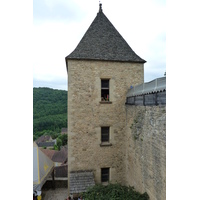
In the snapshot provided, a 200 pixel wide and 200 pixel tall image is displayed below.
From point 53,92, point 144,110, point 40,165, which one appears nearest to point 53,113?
point 53,92

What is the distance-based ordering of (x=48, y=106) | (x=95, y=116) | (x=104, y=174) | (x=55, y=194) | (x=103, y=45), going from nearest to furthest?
(x=95, y=116), (x=104, y=174), (x=103, y=45), (x=55, y=194), (x=48, y=106)

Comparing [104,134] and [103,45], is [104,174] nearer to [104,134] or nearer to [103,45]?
[104,134]

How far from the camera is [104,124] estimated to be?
353 inches

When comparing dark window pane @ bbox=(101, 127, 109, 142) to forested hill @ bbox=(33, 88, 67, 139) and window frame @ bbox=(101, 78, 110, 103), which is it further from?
forested hill @ bbox=(33, 88, 67, 139)

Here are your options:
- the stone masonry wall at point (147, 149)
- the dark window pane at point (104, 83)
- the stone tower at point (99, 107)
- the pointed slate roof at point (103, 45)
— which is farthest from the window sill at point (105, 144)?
the pointed slate roof at point (103, 45)

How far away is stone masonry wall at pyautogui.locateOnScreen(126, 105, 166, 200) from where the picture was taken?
495 cm

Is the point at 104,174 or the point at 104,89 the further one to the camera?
the point at 104,89

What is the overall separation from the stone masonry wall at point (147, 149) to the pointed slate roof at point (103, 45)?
3306mm

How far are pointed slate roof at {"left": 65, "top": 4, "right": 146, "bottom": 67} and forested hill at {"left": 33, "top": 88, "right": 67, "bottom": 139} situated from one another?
38.3 m

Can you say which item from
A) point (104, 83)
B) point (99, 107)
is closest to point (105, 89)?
point (104, 83)

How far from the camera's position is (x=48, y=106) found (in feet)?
174

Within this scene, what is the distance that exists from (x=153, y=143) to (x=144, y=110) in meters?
1.47

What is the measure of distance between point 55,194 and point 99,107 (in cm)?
645

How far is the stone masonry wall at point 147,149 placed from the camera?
16.2ft
